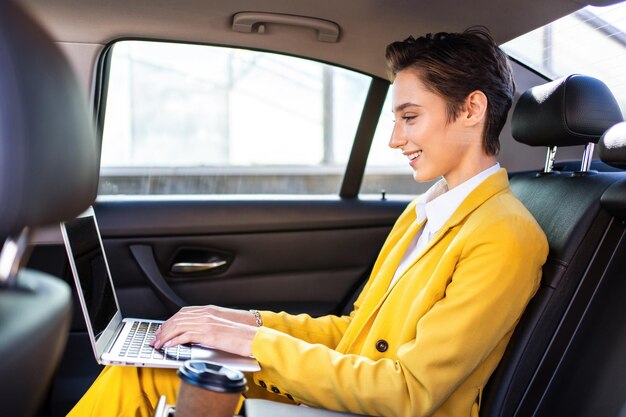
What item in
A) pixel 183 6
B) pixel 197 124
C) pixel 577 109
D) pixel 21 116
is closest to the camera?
pixel 21 116

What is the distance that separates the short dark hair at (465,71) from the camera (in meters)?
1.70

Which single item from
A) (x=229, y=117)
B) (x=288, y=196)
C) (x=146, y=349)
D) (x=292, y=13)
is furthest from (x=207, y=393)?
(x=229, y=117)

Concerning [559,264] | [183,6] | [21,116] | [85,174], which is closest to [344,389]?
[559,264]

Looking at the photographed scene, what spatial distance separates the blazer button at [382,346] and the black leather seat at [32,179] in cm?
89

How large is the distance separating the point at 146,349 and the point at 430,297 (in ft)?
2.17

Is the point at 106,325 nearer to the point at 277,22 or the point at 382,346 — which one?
the point at 382,346

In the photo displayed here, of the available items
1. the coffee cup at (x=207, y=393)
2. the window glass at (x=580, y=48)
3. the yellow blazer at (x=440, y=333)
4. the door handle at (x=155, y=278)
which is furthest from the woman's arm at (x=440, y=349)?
the door handle at (x=155, y=278)

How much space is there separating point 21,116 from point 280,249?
2022 mm

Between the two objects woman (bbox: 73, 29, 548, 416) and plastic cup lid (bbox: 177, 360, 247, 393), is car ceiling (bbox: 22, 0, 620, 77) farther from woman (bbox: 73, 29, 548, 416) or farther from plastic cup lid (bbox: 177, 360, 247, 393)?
plastic cup lid (bbox: 177, 360, 247, 393)

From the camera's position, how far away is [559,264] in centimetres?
158

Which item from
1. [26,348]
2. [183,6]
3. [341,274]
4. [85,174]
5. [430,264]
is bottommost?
[341,274]

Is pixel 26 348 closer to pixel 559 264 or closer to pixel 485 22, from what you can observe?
pixel 559 264

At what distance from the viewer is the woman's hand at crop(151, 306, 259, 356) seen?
160 centimetres

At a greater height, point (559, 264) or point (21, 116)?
point (21, 116)
